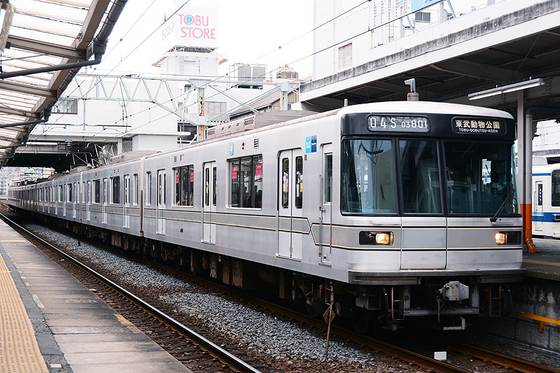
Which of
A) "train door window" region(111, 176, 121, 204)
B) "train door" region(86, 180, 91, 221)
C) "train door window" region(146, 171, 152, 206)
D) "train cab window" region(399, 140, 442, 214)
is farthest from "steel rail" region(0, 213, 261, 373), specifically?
"train door" region(86, 180, 91, 221)

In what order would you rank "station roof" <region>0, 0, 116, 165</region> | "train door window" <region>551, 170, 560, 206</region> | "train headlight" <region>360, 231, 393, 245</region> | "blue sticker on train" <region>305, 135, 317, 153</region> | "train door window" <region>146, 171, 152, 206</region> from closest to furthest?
"train headlight" <region>360, 231, 393, 245</region> → "blue sticker on train" <region>305, 135, 317, 153</region> → "station roof" <region>0, 0, 116, 165</region> → "train door window" <region>146, 171, 152, 206</region> → "train door window" <region>551, 170, 560, 206</region>

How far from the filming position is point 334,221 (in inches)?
321

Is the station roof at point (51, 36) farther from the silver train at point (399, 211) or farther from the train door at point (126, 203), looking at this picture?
the train door at point (126, 203)

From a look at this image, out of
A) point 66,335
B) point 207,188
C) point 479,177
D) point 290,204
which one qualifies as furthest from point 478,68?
point 66,335

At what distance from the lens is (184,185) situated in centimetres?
1463

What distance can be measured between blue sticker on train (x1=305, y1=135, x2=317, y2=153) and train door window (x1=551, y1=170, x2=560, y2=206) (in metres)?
16.3

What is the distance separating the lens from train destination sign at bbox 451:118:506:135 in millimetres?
8203

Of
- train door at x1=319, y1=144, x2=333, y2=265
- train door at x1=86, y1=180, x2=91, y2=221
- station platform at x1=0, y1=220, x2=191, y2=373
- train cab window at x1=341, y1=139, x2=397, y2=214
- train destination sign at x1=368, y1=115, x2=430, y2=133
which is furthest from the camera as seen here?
train door at x1=86, y1=180, x2=91, y2=221

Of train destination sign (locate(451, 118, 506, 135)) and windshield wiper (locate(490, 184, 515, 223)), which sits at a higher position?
train destination sign (locate(451, 118, 506, 135))

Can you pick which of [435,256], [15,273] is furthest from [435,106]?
[15,273]

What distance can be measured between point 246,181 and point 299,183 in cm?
203

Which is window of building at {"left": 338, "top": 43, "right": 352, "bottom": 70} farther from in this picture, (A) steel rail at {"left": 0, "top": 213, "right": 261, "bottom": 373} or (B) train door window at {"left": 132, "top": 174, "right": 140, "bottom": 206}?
(A) steel rail at {"left": 0, "top": 213, "right": 261, "bottom": 373}

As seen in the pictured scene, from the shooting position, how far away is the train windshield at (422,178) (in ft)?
25.9

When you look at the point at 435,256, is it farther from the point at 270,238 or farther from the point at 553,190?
the point at 553,190
